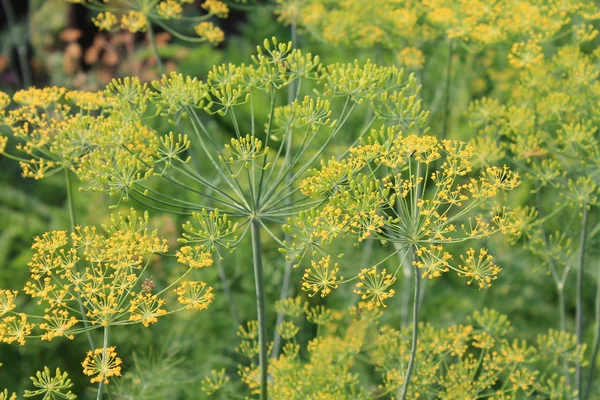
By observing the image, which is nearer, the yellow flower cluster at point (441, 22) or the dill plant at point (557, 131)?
the dill plant at point (557, 131)

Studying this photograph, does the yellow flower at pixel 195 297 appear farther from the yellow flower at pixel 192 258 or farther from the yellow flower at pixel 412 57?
the yellow flower at pixel 412 57

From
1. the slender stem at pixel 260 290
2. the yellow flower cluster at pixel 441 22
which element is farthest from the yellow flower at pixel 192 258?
the yellow flower cluster at pixel 441 22

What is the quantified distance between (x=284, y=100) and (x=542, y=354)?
5.45 meters

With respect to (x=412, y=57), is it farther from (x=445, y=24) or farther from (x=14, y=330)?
(x=14, y=330)

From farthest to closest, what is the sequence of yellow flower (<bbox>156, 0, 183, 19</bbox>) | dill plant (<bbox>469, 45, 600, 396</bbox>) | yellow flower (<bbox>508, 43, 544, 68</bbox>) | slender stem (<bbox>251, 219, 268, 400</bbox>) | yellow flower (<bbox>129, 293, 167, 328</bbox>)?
yellow flower (<bbox>156, 0, 183, 19</bbox>) < yellow flower (<bbox>508, 43, 544, 68</bbox>) < dill plant (<bbox>469, 45, 600, 396</bbox>) < slender stem (<bbox>251, 219, 268, 400</bbox>) < yellow flower (<bbox>129, 293, 167, 328</bbox>)

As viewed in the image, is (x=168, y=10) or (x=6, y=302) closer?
(x=6, y=302)

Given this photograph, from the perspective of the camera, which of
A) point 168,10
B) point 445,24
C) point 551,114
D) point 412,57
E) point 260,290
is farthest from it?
point 412,57

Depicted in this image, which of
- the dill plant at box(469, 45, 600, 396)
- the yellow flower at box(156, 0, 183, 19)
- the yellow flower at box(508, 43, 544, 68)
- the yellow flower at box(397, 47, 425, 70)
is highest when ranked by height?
Result: the yellow flower at box(397, 47, 425, 70)

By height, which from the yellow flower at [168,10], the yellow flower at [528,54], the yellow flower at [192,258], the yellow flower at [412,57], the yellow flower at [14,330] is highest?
the yellow flower at [412,57]

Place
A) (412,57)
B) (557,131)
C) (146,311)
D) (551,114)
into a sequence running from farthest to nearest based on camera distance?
(412,57) < (551,114) < (557,131) < (146,311)

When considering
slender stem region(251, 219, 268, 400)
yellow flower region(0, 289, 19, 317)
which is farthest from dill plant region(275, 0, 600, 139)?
yellow flower region(0, 289, 19, 317)

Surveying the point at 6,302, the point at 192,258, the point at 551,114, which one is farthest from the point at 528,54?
the point at 6,302

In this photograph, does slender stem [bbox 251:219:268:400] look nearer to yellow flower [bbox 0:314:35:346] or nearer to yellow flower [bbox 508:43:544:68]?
yellow flower [bbox 0:314:35:346]

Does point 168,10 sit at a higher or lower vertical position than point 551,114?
higher
